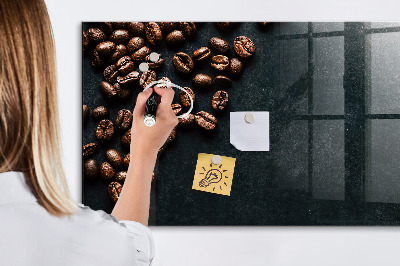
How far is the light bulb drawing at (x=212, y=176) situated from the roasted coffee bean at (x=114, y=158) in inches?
9.4

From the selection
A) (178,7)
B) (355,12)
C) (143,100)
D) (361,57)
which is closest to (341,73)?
(361,57)

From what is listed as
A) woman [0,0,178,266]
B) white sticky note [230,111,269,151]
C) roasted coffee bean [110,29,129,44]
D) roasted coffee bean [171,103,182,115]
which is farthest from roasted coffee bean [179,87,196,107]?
woman [0,0,178,266]

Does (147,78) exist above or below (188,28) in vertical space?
below

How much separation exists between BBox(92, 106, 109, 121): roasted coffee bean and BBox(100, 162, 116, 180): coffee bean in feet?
0.43

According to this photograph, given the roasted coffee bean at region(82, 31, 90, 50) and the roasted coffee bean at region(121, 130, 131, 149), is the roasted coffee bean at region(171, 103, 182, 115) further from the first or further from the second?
the roasted coffee bean at region(82, 31, 90, 50)

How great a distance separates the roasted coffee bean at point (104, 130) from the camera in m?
1.08

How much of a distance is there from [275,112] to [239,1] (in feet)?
1.10

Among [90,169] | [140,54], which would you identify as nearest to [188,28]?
[140,54]

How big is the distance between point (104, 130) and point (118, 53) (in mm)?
223

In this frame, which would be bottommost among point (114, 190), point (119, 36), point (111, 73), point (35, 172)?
point (114, 190)

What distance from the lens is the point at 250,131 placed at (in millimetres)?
→ 1094

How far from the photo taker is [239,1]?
3.60 ft

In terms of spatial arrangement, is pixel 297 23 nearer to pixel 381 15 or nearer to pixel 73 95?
pixel 381 15

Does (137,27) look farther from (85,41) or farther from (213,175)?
(213,175)
